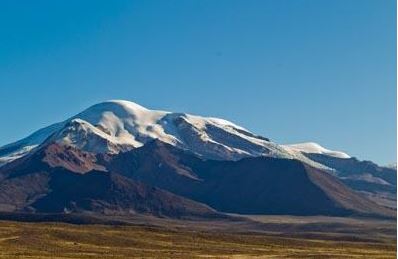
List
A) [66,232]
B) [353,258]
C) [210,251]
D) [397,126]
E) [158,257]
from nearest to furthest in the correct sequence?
1. [397,126]
2. [158,257]
3. [353,258]
4. [210,251]
5. [66,232]

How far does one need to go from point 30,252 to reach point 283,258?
47793 mm

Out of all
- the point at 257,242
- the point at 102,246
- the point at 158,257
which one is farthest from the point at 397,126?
the point at 257,242

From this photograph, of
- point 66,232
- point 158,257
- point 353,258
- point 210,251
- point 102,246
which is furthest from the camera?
point 66,232

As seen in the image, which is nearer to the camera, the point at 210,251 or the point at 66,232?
the point at 210,251

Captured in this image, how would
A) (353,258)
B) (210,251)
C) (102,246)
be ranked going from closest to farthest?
(353,258)
(210,251)
(102,246)

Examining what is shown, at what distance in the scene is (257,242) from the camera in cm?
19925

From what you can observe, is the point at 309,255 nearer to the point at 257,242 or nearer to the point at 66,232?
the point at 257,242

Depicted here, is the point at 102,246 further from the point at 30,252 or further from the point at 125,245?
the point at 30,252

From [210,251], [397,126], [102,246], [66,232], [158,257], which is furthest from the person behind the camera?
[66,232]

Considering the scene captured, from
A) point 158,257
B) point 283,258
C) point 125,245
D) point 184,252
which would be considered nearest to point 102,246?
point 125,245

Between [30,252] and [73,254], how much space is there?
26.6 feet

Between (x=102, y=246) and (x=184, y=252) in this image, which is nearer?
(x=184, y=252)

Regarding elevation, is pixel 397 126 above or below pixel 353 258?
above

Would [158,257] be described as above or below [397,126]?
below
